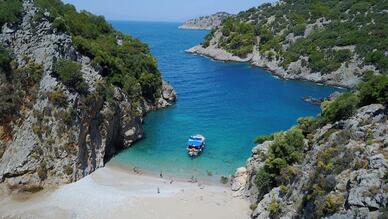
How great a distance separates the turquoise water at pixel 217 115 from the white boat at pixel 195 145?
83cm

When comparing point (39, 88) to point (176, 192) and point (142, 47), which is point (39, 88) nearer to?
point (176, 192)

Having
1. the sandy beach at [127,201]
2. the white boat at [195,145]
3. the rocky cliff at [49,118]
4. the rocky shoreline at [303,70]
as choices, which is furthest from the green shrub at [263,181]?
the rocky shoreline at [303,70]

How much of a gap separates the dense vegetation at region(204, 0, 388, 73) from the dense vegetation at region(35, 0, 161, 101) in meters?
53.1

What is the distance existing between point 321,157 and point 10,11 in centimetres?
3938

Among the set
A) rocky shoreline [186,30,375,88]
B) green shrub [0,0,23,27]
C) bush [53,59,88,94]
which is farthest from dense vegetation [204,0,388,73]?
green shrub [0,0,23,27]

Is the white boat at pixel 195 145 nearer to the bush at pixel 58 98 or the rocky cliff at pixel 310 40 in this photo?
the bush at pixel 58 98

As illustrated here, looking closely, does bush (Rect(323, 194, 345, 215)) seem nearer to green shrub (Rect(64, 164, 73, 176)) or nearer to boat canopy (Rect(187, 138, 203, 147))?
green shrub (Rect(64, 164, 73, 176))

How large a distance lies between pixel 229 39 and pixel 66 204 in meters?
114

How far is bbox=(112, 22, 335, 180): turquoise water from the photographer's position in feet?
172

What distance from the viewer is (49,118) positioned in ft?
147

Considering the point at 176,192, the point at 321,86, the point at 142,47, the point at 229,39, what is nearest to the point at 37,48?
the point at 176,192

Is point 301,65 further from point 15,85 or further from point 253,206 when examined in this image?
point 15,85

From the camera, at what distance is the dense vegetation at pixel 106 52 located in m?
51.5

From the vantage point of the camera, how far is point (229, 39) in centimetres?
14450
